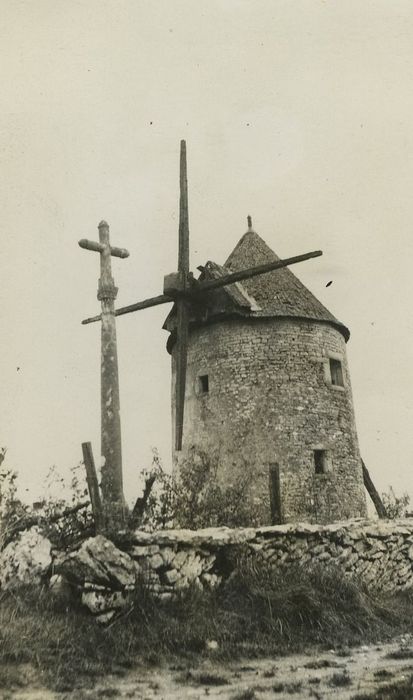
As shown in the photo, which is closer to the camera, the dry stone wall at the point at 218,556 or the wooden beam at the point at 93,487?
the dry stone wall at the point at 218,556

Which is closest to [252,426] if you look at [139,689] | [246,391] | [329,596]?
[246,391]

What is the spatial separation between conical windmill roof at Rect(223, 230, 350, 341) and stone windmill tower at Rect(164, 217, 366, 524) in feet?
0.13

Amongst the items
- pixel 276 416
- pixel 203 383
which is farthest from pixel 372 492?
pixel 203 383

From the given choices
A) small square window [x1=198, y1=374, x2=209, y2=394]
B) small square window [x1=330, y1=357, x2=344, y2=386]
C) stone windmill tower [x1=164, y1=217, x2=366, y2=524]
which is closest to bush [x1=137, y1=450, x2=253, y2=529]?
stone windmill tower [x1=164, y1=217, x2=366, y2=524]

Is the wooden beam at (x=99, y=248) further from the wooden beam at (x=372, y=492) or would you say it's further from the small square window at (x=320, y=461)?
the wooden beam at (x=372, y=492)

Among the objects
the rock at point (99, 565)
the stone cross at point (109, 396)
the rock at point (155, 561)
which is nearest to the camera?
the rock at point (99, 565)

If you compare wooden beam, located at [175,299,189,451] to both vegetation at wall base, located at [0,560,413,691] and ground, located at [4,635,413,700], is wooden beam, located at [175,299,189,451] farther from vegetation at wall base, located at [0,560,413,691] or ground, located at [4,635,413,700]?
ground, located at [4,635,413,700]

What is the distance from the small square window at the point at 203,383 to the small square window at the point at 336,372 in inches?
118

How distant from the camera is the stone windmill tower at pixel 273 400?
13656mm

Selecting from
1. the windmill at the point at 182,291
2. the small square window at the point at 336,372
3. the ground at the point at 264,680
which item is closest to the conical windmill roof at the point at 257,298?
the windmill at the point at 182,291

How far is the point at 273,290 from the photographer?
609 inches

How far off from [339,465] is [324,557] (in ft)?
17.3

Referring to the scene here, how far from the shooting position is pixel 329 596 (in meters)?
8.20

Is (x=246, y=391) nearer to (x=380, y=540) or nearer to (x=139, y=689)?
(x=380, y=540)
